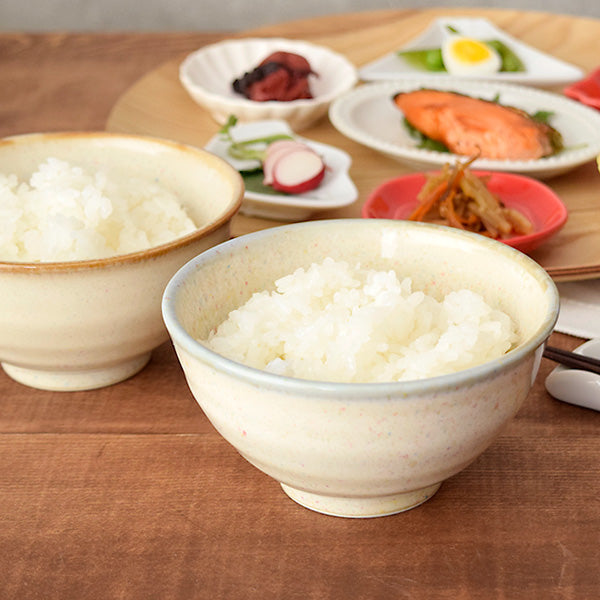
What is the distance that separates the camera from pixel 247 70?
2963mm

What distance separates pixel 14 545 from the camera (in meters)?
1.16

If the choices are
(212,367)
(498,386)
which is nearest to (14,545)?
(212,367)

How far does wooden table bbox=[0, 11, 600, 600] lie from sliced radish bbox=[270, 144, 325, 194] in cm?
67

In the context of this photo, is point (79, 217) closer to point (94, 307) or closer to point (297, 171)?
point (94, 307)

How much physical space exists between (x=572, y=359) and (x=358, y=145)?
4.05ft

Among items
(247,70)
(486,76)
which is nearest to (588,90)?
(486,76)

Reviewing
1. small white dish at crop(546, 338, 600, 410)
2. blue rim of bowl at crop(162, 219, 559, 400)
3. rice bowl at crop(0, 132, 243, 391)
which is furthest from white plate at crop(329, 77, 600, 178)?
blue rim of bowl at crop(162, 219, 559, 400)

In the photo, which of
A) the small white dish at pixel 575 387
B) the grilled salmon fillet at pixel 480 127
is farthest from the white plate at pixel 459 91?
the small white dish at pixel 575 387

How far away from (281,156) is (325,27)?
5.58ft

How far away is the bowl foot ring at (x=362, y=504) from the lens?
117 centimetres

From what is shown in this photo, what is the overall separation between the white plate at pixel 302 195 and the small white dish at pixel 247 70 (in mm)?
187

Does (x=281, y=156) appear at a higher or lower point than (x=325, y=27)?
higher

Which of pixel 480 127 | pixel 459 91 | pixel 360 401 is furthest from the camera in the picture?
pixel 459 91

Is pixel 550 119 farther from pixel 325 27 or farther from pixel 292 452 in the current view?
pixel 292 452
